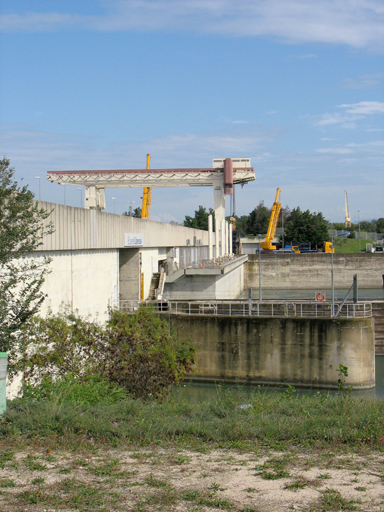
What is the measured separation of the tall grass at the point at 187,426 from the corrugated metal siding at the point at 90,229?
4.09 metres

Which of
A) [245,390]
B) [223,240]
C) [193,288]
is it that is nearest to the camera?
[245,390]

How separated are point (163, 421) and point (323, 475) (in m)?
2.76

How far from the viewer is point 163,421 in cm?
816

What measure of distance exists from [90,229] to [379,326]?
1952 centimetres

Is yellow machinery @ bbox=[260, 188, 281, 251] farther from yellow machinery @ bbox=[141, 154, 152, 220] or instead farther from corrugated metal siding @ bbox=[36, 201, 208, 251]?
corrugated metal siding @ bbox=[36, 201, 208, 251]

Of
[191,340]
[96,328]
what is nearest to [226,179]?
[191,340]

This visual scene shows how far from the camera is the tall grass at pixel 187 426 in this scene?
293 inches

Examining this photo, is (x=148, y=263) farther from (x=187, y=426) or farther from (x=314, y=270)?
(x=314, y=270)

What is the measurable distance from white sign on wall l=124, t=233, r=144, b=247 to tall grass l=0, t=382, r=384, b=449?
1532 centimetres

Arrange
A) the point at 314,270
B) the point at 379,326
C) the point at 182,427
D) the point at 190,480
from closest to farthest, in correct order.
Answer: the point at 190,480 → the point at 182,427 → the point at 379,326 → the point at 314,270

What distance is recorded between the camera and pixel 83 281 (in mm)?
19375

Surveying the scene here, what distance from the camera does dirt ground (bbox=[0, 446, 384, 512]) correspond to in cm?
546

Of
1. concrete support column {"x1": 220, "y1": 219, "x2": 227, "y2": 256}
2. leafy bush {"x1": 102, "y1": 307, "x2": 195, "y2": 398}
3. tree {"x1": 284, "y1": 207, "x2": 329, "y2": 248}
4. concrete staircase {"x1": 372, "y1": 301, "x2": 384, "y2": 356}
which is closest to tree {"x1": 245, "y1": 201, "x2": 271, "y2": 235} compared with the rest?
tree {"x1": 284, "y1": 207, "x2": 329, "y2": 248}

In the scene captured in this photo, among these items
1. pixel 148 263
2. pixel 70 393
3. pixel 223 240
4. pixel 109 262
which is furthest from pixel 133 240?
pixel 223 240
